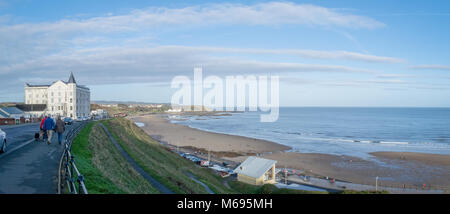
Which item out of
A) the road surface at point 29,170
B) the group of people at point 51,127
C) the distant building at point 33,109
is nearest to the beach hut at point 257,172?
the group of people at point 51,127

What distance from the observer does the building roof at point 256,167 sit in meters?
22.8

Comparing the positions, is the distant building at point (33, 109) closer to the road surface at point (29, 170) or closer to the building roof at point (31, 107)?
the building roof at point (31, 107)

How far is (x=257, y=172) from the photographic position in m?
23.0

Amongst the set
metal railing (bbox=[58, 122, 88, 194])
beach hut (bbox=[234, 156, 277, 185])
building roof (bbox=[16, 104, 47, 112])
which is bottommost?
beach hut (bbox=[234, 156, 277, 185])

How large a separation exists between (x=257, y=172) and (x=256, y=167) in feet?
2.38

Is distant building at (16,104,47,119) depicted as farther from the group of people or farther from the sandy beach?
the group of people

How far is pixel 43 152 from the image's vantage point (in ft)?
40.9

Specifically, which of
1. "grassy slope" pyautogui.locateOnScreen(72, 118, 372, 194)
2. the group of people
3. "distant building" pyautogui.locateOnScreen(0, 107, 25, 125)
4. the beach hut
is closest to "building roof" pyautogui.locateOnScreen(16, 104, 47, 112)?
"distant building" pyautogui.locateOnScreen(0, 107, 25, 125)

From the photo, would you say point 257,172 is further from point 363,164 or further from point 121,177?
point 363,164

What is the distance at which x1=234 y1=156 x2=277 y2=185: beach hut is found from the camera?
888 inches

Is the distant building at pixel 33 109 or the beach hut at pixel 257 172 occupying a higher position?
the distant building at pixel 33 109

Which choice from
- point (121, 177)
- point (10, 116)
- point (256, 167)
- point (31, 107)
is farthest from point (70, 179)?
point (31, 107)
